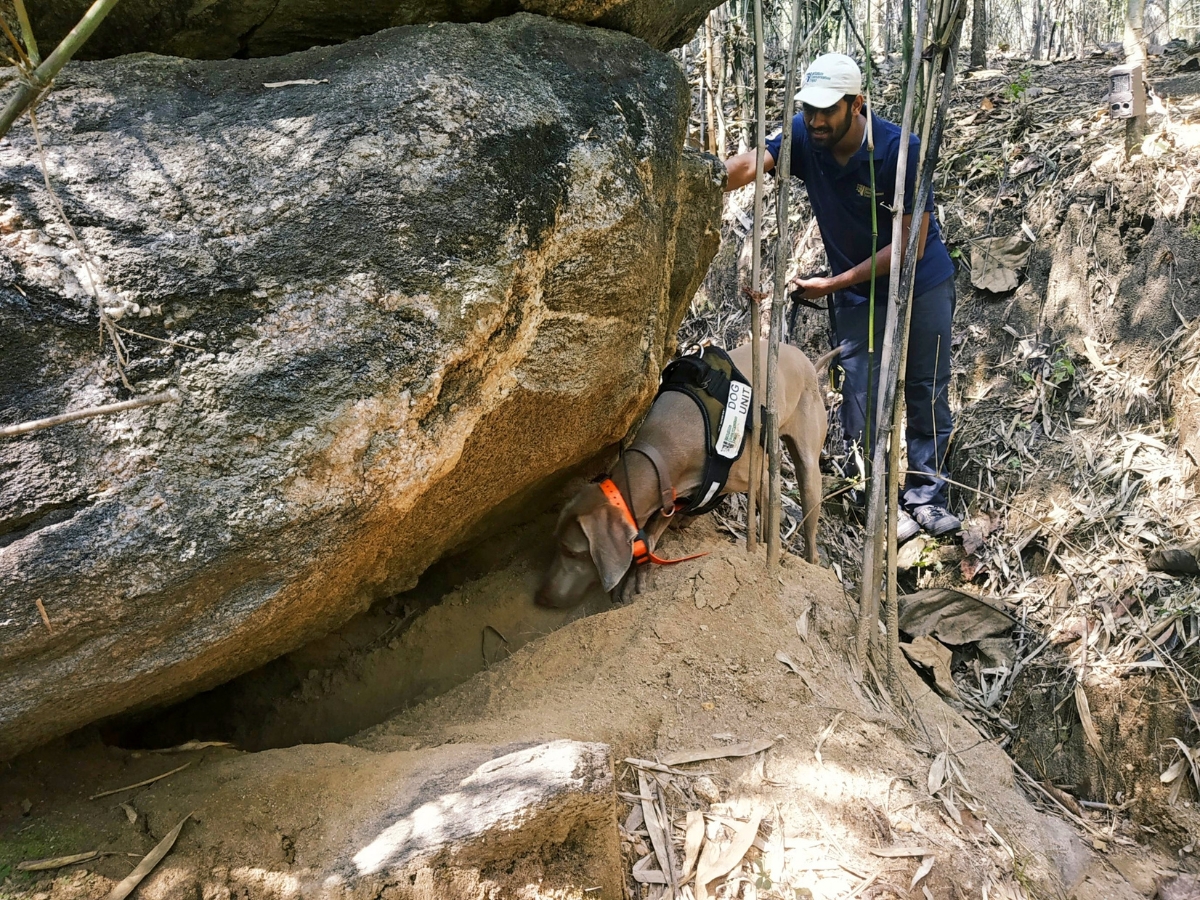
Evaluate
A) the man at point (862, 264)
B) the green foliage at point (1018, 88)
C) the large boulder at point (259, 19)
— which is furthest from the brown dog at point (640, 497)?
the green foliage at point (1018, 88)

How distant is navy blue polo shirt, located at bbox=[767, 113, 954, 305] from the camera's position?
14.0 feet

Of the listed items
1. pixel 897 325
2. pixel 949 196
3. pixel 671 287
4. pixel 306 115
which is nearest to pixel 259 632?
pixel 306 115

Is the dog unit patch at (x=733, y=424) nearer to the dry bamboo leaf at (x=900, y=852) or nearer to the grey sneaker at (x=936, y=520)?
the dry bamboo leaf at (x=900, y=852)

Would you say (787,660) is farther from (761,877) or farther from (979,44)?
(979,44)

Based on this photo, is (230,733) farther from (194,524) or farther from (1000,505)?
(1000,505)

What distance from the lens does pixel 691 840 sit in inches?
90.1

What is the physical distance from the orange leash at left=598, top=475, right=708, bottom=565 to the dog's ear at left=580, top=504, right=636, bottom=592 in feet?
0.10

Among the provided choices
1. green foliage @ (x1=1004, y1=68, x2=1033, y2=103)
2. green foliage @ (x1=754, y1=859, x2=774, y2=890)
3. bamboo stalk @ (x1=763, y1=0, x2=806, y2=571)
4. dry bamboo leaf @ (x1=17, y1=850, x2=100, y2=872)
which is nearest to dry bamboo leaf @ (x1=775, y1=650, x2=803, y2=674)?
bamboo stalk @ (x1=763, y1=0, x2=806, y2=571)

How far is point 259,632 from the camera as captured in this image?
227 centimetres

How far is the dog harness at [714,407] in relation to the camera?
11.2 feet

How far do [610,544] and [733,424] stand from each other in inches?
26.6

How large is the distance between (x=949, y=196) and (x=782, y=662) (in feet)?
14.7

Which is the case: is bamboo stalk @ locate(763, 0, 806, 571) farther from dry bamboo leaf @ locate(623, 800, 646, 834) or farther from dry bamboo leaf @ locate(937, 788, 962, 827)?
dry bamboo leaf @ locate(623, 800, 646, 834)

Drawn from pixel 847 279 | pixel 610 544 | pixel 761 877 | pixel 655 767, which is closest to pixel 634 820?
pixel 655 767
